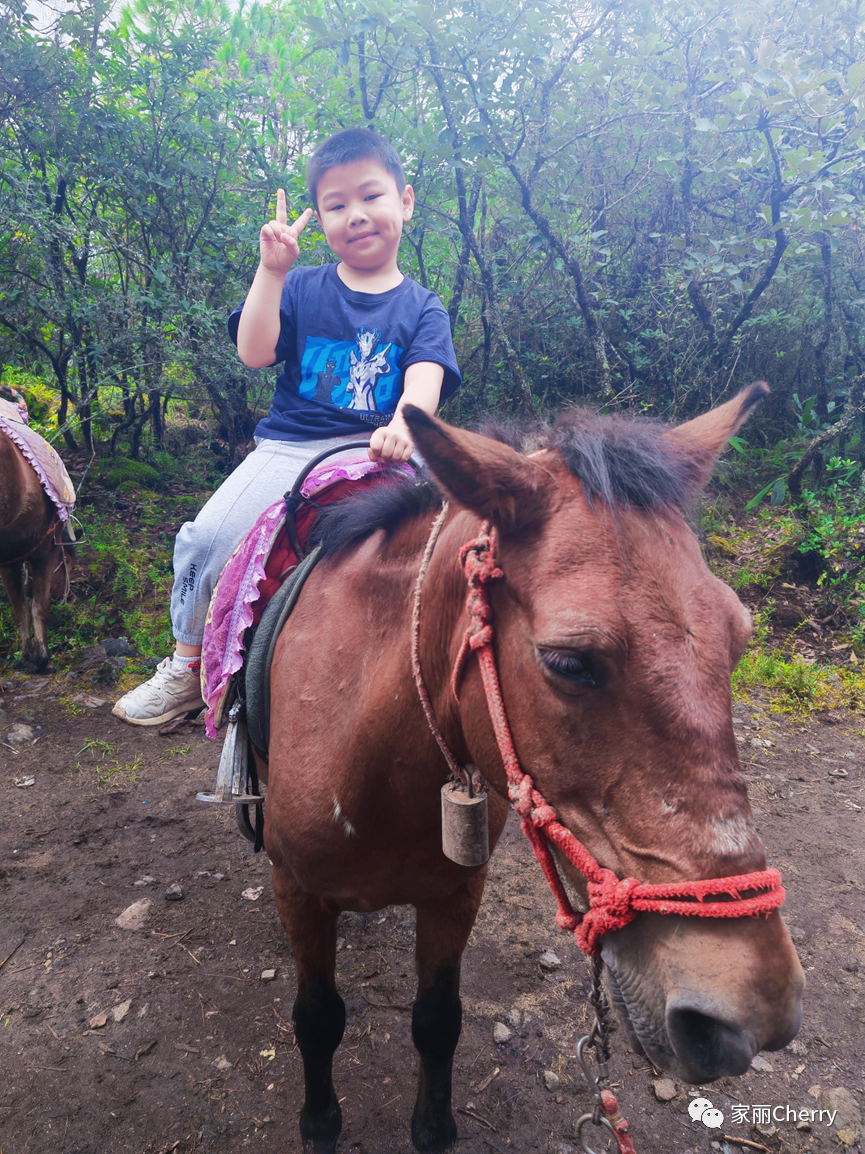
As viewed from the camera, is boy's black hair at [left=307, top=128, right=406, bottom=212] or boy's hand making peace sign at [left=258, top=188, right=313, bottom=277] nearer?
boy's hand making peace sign at [left=258, top=188, right=313, bottom=277]

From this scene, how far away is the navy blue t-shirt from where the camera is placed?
8.16 feet

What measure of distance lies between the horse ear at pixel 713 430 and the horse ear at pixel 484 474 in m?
0.42

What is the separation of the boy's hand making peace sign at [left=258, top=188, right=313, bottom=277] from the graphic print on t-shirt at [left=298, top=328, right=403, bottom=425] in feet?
1.17

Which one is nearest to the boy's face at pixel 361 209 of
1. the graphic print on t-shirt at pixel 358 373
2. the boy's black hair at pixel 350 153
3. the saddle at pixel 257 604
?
the boy's black hair at pixel 350 153

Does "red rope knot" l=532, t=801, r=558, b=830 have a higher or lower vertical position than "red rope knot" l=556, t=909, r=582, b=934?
higher

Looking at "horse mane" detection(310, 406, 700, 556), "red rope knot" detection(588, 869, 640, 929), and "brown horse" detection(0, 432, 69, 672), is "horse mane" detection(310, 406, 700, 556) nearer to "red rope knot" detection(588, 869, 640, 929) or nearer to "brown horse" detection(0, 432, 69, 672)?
"red rope knot" detection(588, 869, 640, 929)

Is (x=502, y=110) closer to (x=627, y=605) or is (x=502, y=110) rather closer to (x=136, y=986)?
(x=627, y=605)

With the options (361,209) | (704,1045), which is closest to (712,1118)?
(704,1045)

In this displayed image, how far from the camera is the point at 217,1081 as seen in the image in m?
2.37

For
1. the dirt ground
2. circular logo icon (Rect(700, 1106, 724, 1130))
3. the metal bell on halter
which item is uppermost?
the metal bell on halter

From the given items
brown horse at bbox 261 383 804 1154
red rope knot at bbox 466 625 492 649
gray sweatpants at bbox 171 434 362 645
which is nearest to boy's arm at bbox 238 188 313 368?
gray sweatpants at bbox 171 434 362 645

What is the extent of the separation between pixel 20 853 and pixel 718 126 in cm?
711

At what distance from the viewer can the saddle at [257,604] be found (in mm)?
2041

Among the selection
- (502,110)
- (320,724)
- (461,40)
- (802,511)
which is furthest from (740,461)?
(320,724)
